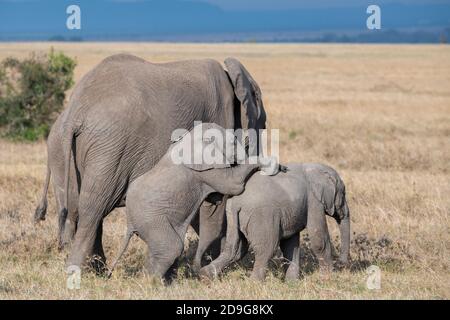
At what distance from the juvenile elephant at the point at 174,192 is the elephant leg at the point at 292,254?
837 millimetres

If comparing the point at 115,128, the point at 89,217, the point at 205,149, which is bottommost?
the point at 89,217

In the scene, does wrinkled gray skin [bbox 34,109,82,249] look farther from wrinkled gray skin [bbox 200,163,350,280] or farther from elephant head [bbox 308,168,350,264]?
elephant head [bbox 308,168,350,264]

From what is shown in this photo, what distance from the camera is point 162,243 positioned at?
7.45 m

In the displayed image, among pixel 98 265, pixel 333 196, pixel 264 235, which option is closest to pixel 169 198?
pixel 264 235

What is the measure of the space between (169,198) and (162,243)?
1.23 feet

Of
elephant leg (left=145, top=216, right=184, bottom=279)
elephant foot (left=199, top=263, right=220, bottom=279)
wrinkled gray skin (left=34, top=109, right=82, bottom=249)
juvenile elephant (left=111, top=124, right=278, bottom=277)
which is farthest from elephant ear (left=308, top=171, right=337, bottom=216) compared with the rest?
wrinkled gray skin (left=34, top=109, right=82, bottom=249)

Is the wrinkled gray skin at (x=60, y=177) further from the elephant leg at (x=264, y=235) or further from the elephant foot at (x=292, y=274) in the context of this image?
the elephant foot at (x=292, y=274)

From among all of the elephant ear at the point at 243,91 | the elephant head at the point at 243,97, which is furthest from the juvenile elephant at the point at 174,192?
the elephant ear at the point at 243,91

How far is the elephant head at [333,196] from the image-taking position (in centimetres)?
823

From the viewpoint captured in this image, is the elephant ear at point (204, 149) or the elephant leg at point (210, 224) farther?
the elephant leg at point (210, 224)

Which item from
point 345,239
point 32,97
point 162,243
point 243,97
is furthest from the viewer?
point 32,97

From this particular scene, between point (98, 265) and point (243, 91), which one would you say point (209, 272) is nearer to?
point (98, 265)

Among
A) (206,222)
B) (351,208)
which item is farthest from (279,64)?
(206,222)

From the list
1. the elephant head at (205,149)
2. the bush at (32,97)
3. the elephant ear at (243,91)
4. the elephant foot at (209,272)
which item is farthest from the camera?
the bush at (32,97)
